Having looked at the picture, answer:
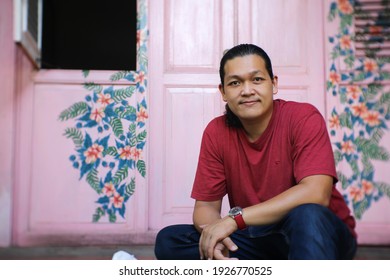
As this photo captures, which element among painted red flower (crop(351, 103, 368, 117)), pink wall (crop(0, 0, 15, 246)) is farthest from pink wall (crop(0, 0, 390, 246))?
painted red flower (crop(351, 103, 368, 117))

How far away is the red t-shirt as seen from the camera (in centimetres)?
120

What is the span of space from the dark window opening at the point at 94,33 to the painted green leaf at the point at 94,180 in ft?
7.37

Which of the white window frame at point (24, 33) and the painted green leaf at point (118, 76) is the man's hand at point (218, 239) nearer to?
the painted green leaf at point (118, 76)

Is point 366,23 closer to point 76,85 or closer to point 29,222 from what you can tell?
point 76,85

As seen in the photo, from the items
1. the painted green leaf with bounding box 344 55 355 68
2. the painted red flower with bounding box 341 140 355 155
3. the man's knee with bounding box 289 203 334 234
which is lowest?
the man's knee with bounding box 289 203 334 234

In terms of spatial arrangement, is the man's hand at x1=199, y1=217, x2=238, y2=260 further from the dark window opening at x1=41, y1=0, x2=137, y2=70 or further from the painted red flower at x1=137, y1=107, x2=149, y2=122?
the dark window opening at x1=41, y1=0, x2=137, y2=70

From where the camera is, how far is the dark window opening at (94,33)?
4.10 m

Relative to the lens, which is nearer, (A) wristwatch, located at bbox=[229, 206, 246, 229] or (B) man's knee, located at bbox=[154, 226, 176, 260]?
(A) wristwatch, located at bbox=[229, 206, 246, 229]

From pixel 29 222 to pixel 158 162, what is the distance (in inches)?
28.3

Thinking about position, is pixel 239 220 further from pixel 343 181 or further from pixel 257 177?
pixel 343 181

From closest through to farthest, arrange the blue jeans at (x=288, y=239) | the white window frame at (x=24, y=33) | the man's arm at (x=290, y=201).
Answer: the blue jeans at (x=288, y=239), the man's arm at (x=290, y=201), the white window frame at (x=24, y=33)

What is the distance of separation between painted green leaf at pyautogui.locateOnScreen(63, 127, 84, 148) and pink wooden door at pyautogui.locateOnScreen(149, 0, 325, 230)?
14.3 inches

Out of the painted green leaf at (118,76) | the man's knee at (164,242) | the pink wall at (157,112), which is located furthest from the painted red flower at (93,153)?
the man's knee at (164,242)
